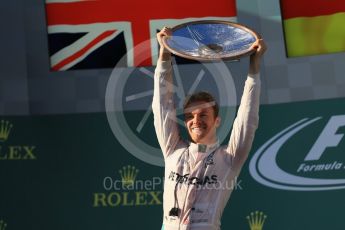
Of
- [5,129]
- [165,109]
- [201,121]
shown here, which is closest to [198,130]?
[201,121]

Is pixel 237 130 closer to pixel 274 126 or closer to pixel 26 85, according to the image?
pixel 274 126

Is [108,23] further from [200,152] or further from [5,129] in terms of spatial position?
[200,152]

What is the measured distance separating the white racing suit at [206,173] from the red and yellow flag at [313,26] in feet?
13.9

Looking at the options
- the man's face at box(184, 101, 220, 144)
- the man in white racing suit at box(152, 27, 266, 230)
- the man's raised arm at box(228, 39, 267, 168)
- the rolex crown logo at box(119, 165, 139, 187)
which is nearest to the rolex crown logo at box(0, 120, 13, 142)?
the rolex crown logo at box(119, 165, 139, 187)

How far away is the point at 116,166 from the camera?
24.3 ft

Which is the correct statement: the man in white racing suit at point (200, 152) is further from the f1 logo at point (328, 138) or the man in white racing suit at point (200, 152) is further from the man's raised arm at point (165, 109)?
the f1 logo at point (328, 138)

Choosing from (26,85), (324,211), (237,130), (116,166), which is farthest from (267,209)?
(237,130)

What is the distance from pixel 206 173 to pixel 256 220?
3821mm

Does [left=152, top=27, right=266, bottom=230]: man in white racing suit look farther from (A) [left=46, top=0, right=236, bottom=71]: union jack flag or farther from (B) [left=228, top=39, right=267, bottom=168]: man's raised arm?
(A) [left=46, top=0, right=236, bottom=71]: union jack flag

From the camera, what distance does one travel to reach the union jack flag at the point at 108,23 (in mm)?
7715

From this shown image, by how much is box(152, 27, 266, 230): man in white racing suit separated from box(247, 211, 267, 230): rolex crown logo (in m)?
3.65

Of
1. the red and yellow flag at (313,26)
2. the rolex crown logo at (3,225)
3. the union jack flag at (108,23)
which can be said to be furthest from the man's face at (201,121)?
the rolex crown logo at (3,225)

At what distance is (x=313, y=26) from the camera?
7.70 m

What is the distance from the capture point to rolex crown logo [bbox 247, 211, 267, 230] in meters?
7.21
